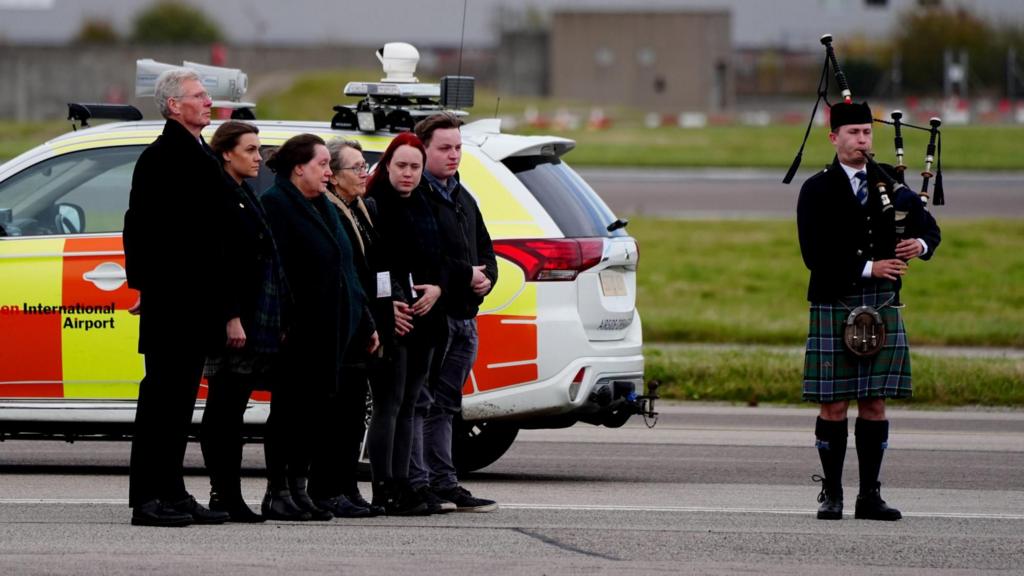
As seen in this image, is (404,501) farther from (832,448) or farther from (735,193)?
(735,193)

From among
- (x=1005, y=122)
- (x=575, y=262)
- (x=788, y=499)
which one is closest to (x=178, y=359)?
(x=575, y=262)

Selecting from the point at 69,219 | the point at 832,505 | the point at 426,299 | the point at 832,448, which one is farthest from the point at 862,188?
the point at 69,219

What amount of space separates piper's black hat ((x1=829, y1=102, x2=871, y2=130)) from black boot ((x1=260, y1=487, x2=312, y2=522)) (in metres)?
2.82

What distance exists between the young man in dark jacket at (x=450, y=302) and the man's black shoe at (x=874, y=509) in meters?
1.61

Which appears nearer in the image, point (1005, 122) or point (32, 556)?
point (32, 556)

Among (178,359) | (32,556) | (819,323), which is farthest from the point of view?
(819,323)

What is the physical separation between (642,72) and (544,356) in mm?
73707

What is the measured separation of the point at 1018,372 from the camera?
13227 millimetres

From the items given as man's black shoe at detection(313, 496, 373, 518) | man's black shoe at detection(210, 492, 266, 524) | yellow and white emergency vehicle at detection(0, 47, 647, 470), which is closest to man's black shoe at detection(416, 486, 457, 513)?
man's black shoe at detection(313, 496, 373, 518)

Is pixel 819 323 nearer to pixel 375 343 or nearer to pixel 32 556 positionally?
pixel 375 343

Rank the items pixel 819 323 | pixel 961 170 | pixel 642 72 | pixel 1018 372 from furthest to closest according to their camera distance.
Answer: pixel 642 72 < pixel 961 170 < pixel 1018 372 < pixel 819 323

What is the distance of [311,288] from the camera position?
24.2ft

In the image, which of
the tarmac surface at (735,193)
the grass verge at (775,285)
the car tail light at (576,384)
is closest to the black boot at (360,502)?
the car tail light at (576,384)

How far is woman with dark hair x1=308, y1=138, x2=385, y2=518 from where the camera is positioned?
763cm
